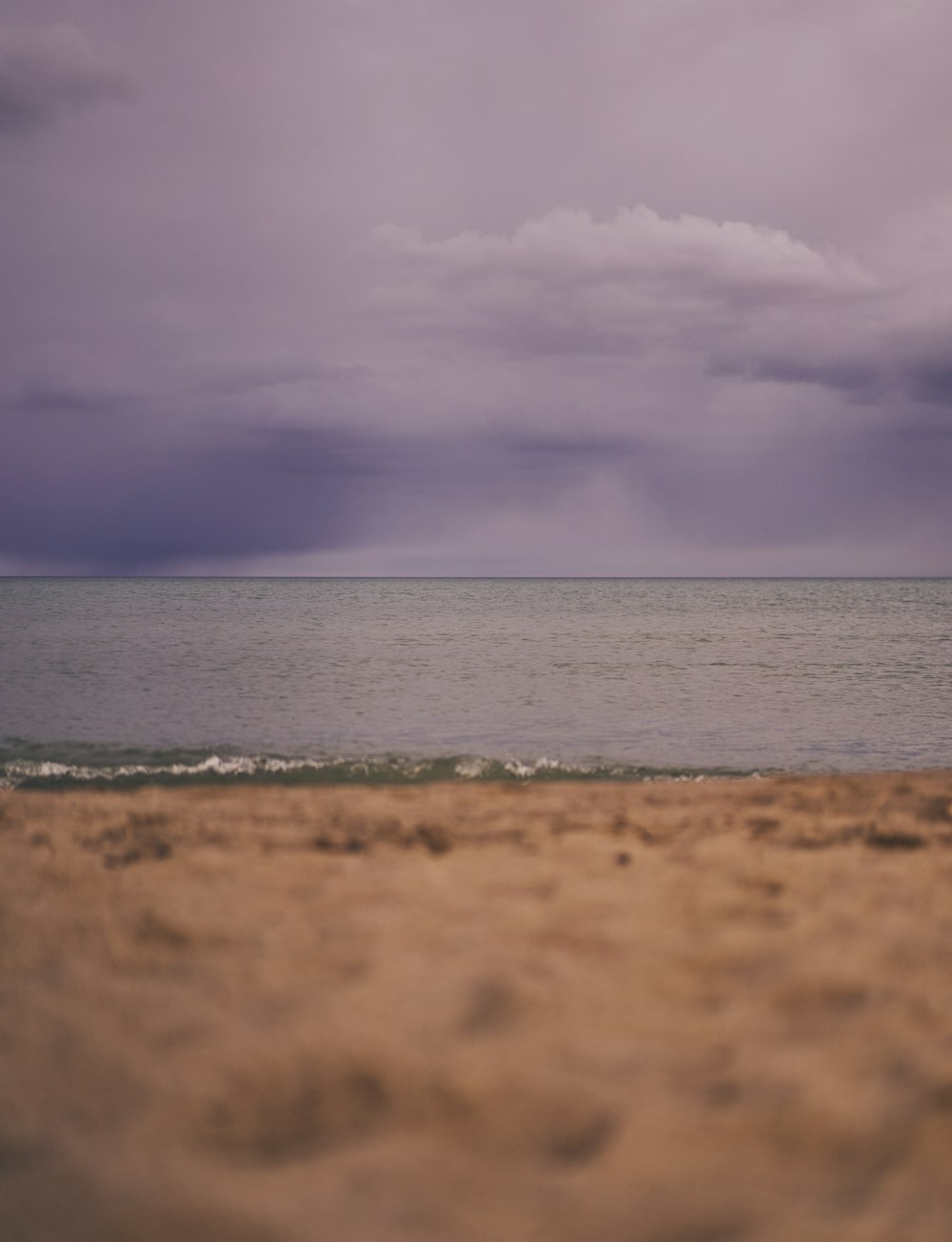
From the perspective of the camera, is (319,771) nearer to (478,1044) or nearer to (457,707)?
(457,707)

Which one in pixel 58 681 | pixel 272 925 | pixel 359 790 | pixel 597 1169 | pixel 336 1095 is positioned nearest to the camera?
pixel 597 1169

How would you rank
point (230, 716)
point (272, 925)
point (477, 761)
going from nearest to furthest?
point (272, 925) → point (477, 761) → point (230, 716)

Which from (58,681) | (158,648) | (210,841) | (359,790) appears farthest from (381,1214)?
(158,648)

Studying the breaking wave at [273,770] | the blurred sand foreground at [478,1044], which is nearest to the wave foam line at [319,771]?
the breaking wave at [273,770]

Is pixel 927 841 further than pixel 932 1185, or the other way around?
pixel 927 841

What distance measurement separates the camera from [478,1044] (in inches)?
126

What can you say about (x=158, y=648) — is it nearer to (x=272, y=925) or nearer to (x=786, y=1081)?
(x=272, y=925)

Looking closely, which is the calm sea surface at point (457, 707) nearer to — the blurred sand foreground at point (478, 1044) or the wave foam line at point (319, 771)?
the wave foam line at point (319, 771)

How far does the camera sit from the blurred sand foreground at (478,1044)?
240 centimetres

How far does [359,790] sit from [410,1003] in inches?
227

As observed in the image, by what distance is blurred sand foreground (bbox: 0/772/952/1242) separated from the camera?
2.40 meters

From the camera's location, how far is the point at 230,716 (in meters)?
14.8

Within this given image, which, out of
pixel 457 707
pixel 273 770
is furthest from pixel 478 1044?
pixel 457 707

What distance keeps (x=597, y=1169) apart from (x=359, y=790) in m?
6.90
